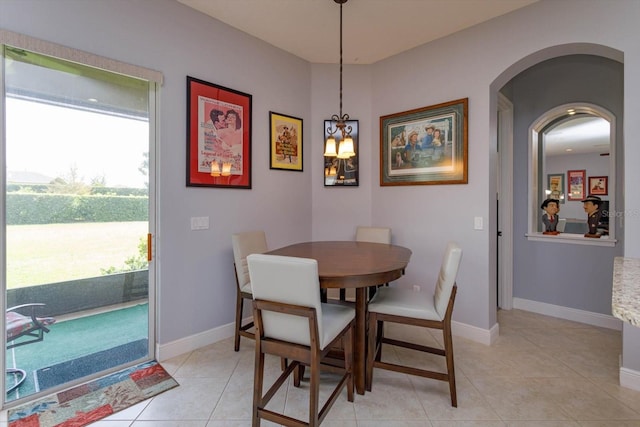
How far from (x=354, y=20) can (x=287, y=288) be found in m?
2.56

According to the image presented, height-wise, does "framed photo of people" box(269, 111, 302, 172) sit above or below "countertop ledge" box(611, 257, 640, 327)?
above

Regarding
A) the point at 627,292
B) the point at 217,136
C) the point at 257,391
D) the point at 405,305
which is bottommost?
the point at 257,391

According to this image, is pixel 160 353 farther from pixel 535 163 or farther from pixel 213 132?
pixel 535 163

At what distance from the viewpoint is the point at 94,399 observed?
1.99m

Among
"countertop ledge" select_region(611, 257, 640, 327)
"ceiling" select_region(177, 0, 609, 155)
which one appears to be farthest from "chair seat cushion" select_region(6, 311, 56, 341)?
"countertop ledge" select_region(611, 257, 640, 327)

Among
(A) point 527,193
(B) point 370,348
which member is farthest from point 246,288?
(A) point 527,193

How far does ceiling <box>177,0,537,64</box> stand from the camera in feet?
8.43

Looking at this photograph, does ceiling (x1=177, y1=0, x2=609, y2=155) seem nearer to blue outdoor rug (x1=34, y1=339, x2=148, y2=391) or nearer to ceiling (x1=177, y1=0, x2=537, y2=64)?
ceiling (x1=177, y1=0, x2=537, y2=64)

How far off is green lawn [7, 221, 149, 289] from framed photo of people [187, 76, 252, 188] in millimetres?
672

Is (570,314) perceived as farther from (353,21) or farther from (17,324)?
(17,324)

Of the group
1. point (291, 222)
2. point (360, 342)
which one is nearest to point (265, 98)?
point (291, 222)

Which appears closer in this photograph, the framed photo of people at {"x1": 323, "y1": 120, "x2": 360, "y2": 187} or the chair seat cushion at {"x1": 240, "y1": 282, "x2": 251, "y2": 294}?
the chair seat cushion at {"x1": 240, "y1": 282, "x2": 251, "y2": 294}

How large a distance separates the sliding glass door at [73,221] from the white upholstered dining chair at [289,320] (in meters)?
1.36

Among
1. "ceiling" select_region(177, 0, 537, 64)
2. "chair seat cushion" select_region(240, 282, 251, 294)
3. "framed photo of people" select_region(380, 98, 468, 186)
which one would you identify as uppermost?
"ceiling" select_region(177, 0, 537, 64)
